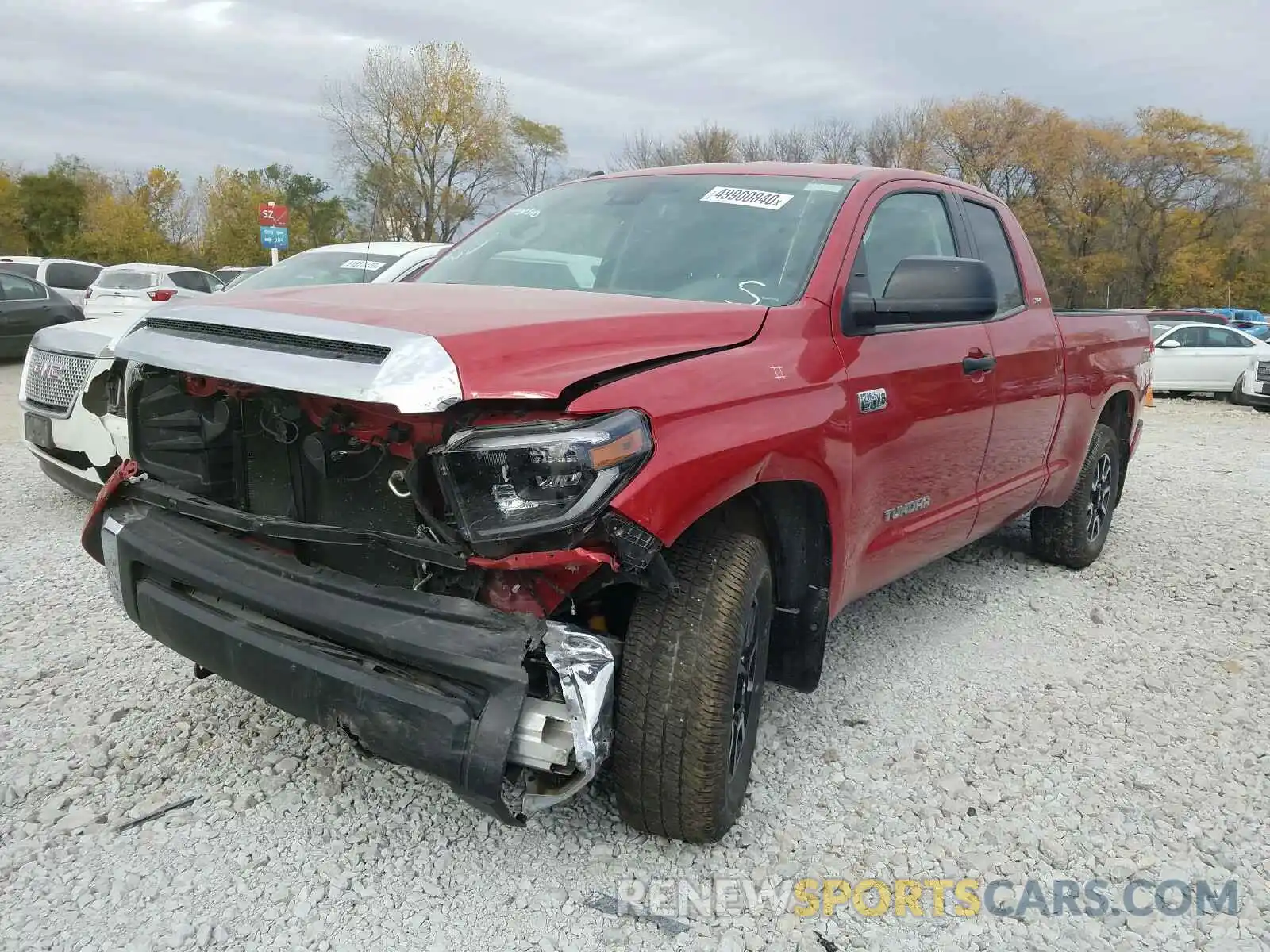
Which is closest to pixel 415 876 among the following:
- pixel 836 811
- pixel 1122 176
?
pixel 836 811

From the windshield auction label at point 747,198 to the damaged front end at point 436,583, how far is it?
148cm

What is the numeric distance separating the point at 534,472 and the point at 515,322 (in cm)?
41

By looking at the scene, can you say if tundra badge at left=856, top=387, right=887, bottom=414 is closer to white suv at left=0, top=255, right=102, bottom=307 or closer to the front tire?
the front tire

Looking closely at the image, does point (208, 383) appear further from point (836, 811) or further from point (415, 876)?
point (836, 811)

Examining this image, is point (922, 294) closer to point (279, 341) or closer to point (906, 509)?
point (906, 509)

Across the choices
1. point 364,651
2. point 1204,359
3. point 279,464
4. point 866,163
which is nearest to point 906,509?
point 364,651

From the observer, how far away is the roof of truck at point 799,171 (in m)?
3.31

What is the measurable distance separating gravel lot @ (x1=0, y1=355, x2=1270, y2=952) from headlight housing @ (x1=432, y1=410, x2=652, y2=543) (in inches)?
38.8

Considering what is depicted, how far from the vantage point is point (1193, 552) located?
554 centimetres

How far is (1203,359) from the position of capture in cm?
1636

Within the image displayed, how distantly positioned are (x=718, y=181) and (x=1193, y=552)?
158 inches

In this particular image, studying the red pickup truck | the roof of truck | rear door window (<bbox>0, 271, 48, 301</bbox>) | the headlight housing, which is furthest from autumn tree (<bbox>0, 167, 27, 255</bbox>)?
the headlight housing

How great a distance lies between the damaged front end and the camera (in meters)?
1.93

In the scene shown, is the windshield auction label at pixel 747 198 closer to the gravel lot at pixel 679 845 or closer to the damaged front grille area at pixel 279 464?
the damaged front grille area at pixel 279 464
